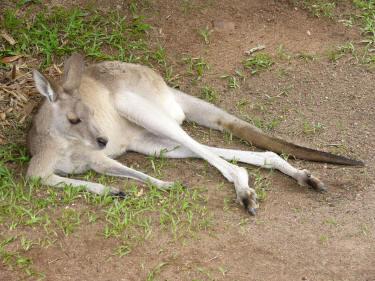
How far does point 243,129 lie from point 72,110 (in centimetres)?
130

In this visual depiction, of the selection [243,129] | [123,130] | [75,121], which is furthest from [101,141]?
[243,129]

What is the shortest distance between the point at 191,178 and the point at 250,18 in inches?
92.4

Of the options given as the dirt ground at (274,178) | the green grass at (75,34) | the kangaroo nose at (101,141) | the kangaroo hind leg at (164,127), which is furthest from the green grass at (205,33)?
the kangaroo nose at (101,141)

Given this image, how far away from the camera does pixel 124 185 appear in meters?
5.51

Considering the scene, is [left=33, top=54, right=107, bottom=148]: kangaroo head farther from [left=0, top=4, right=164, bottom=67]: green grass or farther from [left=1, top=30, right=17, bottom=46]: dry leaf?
[left=1, top=30, right=17, bottom=46]: dry leaf

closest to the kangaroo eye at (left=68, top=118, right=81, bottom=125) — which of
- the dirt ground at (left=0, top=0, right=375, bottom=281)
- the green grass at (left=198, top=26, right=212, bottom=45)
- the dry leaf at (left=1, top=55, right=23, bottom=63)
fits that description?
the dirt ground at (left=0, top=0, right=375, bottom=281)

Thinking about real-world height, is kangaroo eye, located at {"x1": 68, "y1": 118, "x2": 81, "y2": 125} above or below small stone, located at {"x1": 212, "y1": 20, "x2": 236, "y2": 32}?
above

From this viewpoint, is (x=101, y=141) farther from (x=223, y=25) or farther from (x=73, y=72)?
(x=223, y=25)

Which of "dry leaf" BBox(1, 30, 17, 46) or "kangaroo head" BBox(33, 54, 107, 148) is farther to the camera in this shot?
"dry leaf" BBox(1, 30, 17, 46)

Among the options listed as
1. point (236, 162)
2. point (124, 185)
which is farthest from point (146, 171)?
Result: point (236, 162)

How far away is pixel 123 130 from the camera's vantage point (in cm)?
589

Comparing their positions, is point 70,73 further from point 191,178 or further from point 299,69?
point 299,69

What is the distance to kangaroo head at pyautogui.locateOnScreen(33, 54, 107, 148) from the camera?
5496 millimetres

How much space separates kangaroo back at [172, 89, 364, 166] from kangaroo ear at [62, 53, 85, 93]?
91cm
